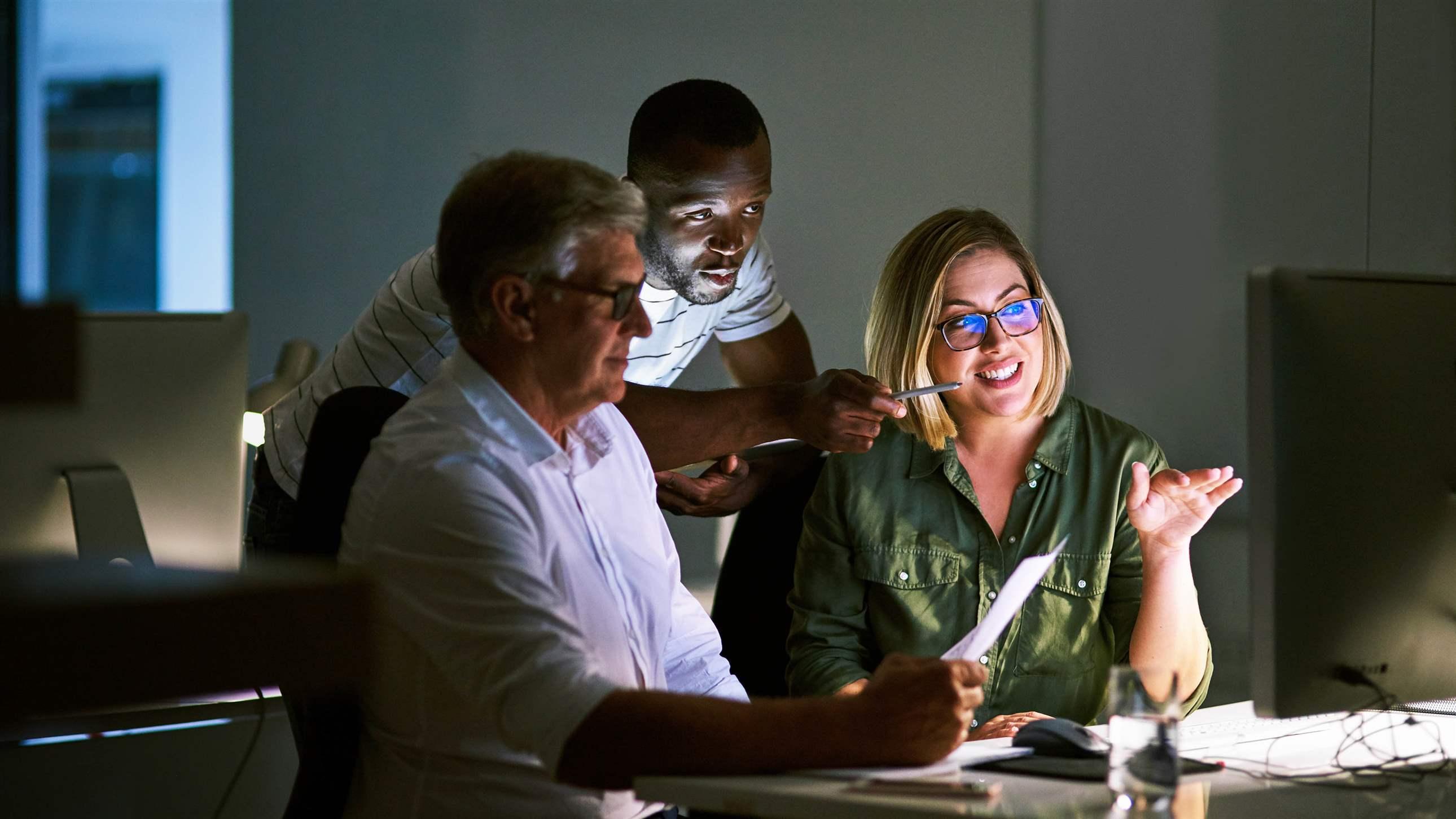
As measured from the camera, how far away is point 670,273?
239 cm

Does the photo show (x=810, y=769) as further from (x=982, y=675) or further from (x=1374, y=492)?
(x=1374, y=492)

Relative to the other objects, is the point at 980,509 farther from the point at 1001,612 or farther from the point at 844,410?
the point at 1001,612

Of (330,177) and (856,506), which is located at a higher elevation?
(330,177)

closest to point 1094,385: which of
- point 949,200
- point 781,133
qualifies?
point 949,200

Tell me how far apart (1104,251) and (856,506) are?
1624 millimetres

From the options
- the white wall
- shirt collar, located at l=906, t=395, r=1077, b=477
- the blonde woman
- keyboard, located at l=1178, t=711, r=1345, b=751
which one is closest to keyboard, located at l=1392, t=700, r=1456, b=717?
keyboard, located at l=1178, t=711, r=1345, b=751

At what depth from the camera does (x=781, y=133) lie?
337 cm

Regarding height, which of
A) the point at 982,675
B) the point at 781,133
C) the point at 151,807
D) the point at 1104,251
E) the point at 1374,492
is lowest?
the point at 151,807

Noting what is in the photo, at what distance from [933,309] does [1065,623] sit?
0.50m

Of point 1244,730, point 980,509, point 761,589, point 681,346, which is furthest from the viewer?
point 681,346

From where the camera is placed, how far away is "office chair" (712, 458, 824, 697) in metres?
2.19

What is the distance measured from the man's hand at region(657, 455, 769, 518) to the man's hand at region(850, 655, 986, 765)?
0.95 m

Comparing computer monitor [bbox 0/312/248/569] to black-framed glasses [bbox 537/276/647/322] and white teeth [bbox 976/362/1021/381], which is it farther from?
white teeth [bbox 976/362/1021/381]

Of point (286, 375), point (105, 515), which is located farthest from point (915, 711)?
point (286, 375)
